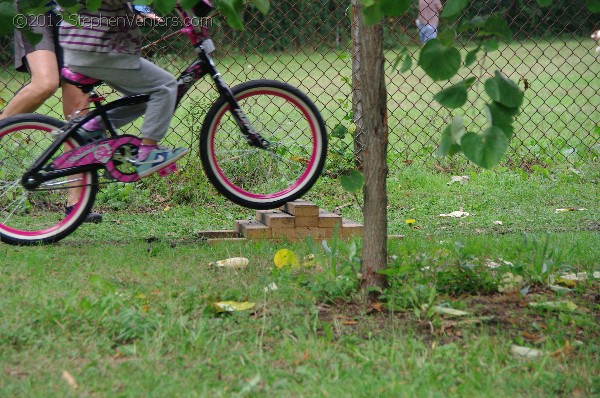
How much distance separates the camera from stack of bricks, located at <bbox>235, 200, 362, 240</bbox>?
457 centimetres

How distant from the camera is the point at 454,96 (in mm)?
2582

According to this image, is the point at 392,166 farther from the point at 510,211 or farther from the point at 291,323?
the point at 291,323

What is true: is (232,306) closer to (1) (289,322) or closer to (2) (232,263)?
(1) (289,322)

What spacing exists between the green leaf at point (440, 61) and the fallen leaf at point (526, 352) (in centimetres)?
93

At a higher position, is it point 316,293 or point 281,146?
point 281,146

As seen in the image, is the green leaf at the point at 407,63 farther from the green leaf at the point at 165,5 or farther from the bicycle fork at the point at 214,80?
the bicycle fork at the point at 214,80

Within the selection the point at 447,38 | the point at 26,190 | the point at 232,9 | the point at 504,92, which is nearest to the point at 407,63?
the point at 447,38

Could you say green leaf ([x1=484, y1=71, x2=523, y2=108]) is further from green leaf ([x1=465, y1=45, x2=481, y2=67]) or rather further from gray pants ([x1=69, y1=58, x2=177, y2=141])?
gray pants ([x1=69, y1=58, x2=177, y2=141])

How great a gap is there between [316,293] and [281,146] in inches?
66.9

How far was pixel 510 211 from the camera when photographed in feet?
19.1

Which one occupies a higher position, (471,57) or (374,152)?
(471,57)

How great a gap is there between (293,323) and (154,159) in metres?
1.58

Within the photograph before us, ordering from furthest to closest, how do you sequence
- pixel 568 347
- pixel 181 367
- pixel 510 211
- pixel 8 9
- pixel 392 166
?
1. pixel 392 166
2. pixel 510 211
3. pixel 8 9
4. pixel 568 347
5. pixel 181 367

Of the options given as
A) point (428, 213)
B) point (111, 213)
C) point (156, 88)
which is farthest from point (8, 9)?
point (428, 213)
